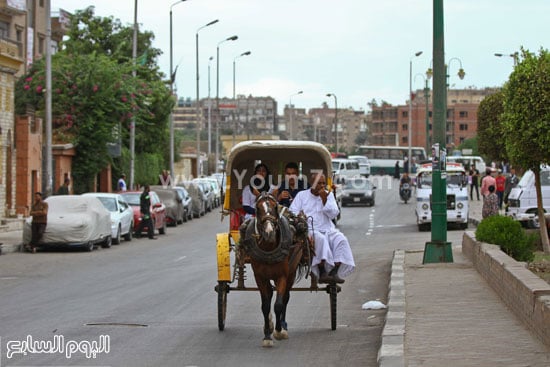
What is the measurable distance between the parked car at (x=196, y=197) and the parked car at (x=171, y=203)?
245 inches

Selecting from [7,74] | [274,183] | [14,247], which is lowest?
[14,247]

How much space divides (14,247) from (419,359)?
75.0ft

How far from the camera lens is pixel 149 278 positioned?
21.7 m

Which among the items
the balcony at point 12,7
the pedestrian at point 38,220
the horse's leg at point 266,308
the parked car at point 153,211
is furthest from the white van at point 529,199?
the balcony at point 12,7

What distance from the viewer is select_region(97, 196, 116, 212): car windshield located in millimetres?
34966

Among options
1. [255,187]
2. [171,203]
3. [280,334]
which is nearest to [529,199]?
[171,203]

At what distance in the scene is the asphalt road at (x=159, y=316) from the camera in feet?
37.8

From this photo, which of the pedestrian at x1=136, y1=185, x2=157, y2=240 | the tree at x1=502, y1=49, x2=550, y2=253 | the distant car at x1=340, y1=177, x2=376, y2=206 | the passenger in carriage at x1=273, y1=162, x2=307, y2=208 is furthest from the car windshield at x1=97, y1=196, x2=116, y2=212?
the distant car at x1=340, y1=177, x2=376, y2=206

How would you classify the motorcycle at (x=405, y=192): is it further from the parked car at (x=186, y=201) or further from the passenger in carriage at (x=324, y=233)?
the passenger in carriage at (x=324, y=233)

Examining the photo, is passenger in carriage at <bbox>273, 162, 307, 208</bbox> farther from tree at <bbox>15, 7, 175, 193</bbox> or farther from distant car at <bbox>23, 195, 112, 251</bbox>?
tree at <bbox>15, 7, 175, 193</bbox>

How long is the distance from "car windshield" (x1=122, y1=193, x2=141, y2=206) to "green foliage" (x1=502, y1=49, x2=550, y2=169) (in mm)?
Answer: 20085

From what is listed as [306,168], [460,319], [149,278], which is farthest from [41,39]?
[460,319]

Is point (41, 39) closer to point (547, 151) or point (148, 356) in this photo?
point (547, 151)

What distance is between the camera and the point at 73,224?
99.6 ft
